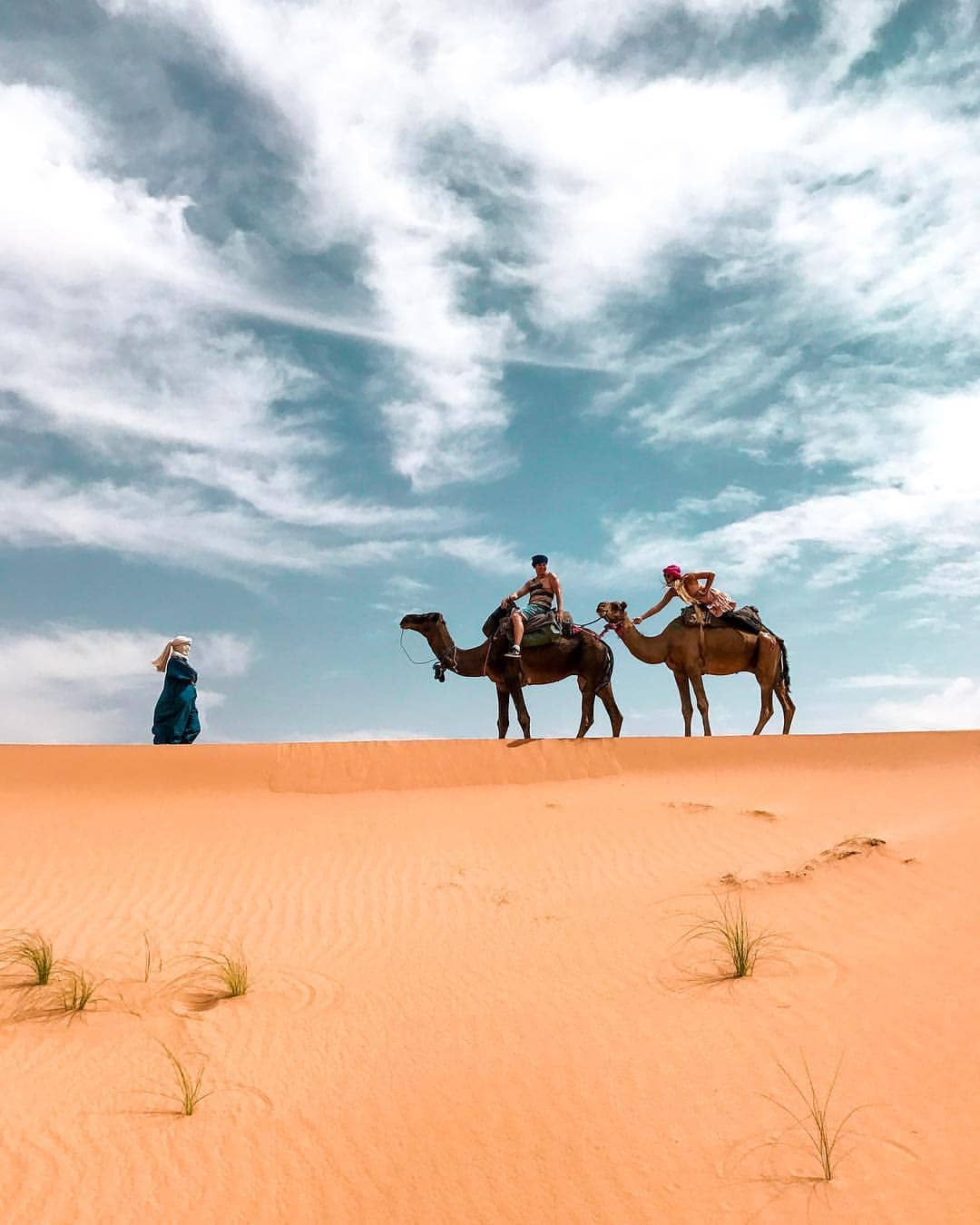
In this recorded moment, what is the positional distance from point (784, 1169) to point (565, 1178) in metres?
0.97

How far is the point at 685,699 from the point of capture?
17984 millimetres

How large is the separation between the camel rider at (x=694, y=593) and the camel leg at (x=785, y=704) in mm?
2091

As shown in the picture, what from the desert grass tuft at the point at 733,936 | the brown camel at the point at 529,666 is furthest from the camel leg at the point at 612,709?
the desert grass tuft at the point at 733,936

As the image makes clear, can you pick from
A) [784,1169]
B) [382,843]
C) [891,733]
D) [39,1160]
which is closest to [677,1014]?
[784,1169]

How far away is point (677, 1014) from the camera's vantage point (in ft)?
19.8

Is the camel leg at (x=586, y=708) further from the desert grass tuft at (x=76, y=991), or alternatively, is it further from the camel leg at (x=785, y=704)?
the desert grass tuft at (x=76, y=991)

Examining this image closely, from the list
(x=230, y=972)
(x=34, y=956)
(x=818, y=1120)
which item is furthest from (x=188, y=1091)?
(x=818, y=1120)

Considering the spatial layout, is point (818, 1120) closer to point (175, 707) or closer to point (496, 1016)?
point (496, 1016)

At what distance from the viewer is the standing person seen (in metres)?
16.1

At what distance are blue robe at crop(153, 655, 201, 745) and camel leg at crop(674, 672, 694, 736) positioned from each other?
8.46 m

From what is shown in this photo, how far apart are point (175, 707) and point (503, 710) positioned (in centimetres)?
563

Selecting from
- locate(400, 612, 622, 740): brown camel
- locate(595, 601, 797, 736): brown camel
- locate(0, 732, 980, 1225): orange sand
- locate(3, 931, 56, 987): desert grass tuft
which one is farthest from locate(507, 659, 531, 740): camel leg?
locate(3, 931, 56, 987): desert grass tuft

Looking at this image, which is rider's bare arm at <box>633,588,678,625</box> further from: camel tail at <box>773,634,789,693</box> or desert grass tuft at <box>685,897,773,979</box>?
desert grass tuft at <box>685,897,773,979</box>

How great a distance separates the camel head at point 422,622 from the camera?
1875cm
